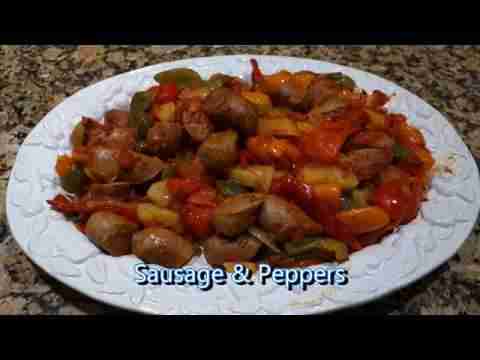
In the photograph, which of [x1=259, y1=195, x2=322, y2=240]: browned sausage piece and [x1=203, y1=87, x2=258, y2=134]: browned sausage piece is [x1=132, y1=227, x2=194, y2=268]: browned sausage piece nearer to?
A: [x1=259, y1=195, x2=322, y2=240]: browned sausage piece

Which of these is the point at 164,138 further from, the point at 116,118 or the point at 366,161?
the point at 366,161

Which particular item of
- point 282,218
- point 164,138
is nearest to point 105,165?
point 164,138

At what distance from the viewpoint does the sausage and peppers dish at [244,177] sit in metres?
1.75

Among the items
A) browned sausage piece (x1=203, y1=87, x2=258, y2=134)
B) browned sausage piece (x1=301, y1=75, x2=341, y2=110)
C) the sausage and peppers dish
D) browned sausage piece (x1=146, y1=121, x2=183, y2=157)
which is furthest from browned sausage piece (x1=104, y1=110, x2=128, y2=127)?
browned sausage piece (x1=301, y1=75, x2=341, y2=110)

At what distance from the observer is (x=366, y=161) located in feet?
6.30

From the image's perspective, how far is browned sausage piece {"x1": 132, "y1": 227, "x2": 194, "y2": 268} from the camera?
1.72 m

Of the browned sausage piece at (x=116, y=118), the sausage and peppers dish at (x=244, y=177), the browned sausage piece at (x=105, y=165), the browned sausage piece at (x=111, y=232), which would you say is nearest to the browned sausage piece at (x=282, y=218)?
the sausage and peppers dish at (x=244, y=177)

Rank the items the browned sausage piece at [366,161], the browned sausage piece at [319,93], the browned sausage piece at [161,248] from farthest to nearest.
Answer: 1. the browned sausage piece at [319,93]
2. the browned sausage piece at [366,161]
3. the browned sausage piece at [161,248]

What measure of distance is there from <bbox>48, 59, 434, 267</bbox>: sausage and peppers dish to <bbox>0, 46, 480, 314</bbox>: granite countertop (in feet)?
0.74

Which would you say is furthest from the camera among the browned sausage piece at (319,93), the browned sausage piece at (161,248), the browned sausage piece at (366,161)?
the browned sausage piece at (319,93)

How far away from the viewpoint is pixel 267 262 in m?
1.77

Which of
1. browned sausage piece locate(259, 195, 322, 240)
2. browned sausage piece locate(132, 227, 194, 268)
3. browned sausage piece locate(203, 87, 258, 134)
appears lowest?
browned sausage piece locate(132, 227, 194, 268)

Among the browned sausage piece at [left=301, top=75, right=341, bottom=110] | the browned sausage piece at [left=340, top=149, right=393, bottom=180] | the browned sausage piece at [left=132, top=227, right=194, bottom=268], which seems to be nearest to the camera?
the browned sausage piece at [left=132, top=227, right=194, bottom=268]

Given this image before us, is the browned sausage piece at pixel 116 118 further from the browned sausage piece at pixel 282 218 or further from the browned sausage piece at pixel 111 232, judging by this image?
the browned sausage piece at pixel 282 218
